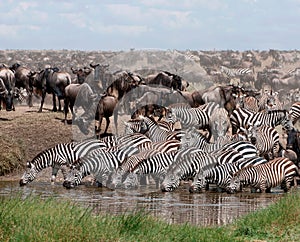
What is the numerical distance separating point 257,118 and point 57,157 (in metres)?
6.70

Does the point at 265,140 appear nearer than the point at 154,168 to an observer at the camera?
No

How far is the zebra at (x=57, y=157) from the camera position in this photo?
19125 mm

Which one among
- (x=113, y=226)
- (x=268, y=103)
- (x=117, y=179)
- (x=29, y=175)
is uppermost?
(x=113, y=226)

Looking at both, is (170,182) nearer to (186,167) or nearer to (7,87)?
(186,167)

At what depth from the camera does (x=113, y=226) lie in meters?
9.26

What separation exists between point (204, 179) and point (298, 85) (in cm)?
2658

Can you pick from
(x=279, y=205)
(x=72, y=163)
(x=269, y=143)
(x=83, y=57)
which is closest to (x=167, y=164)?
(x=72, y=163)

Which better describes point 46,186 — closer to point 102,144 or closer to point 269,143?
point 102,144

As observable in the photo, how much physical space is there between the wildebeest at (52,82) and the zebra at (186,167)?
394 inches

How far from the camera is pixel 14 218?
9102 millimetres

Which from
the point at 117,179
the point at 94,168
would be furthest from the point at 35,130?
the point at 117,179

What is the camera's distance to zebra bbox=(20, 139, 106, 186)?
62.7ft

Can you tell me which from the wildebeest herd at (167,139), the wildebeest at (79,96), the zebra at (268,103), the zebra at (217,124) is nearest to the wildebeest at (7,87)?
the wildebeest herd at (167,139)

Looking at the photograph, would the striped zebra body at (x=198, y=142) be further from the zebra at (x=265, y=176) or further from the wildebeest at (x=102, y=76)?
the wildebeest at (x=102, y=76)
